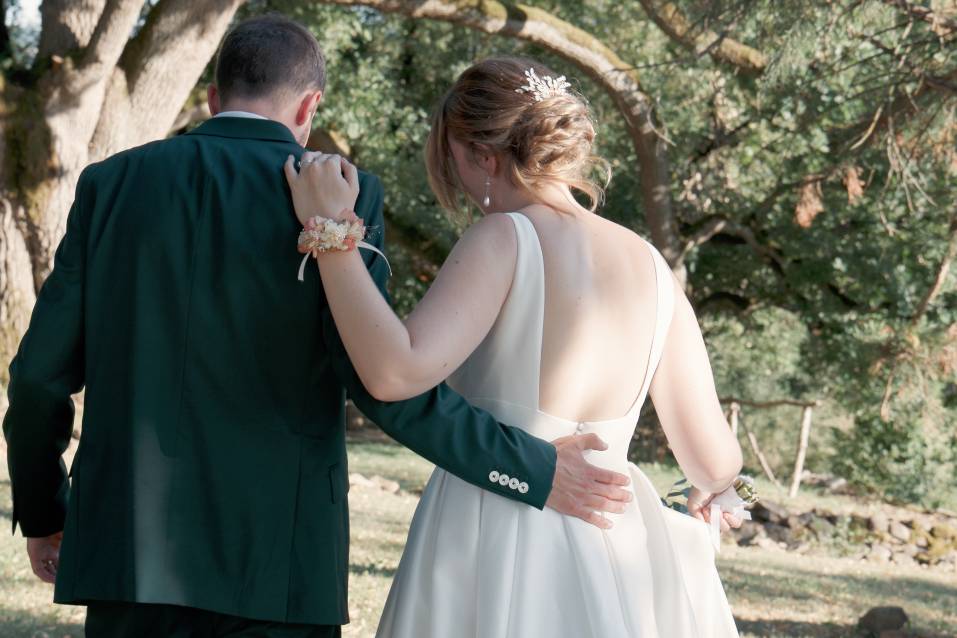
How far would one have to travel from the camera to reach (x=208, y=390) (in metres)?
2.23

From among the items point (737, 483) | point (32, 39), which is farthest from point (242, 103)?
point (32, 39)

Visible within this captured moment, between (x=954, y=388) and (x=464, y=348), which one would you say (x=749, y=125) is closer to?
(x=954, y=388)

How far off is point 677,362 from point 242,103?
1.16 m

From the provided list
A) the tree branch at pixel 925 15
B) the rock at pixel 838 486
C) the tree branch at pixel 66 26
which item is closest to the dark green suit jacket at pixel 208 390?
the tree branch at pixel 925 15

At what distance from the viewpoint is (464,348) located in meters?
2.31

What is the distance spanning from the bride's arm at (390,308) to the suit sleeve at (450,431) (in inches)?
1.8

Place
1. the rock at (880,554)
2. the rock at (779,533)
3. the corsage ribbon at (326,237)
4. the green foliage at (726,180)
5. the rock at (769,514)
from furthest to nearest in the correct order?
1. the green foliage at (726,180)
2. the rock at (769,514)
3. the rock at (779,533)
4. the rock at (880,554)
5. the corsage ribbon at (326,237)

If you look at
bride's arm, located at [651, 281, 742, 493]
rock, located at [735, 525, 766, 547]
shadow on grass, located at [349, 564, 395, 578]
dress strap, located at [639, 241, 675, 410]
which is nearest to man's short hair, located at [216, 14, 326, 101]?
dress strap, located at [639, 241, 675, 410]

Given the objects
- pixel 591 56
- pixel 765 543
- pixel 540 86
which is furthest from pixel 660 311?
pixel 765 543

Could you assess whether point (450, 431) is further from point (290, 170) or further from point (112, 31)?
point (112, 31)

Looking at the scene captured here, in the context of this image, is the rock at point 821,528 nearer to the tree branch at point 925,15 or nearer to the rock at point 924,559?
the rock at point 924,559

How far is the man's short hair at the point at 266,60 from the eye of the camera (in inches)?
92.0

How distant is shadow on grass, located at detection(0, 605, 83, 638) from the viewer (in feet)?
14.9

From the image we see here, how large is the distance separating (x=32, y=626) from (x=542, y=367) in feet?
10.3
